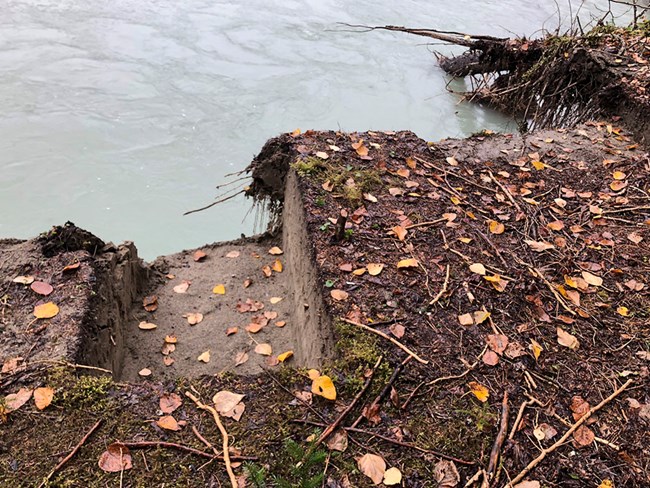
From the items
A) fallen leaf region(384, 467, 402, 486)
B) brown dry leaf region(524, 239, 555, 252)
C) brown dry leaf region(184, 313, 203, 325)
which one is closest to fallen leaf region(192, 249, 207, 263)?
brown dry leaf region(184, 313, 203, 325)

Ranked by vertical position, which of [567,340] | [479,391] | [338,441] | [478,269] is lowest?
[338,441]

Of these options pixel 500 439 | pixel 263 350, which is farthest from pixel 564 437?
pixel 263 350

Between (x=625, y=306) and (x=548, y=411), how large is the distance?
1.00 m

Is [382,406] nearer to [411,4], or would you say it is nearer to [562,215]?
[562,215]

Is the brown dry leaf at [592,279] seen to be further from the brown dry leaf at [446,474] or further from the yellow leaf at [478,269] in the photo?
the brown dry leaf at [446,474]

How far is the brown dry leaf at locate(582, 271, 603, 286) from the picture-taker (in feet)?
9.77

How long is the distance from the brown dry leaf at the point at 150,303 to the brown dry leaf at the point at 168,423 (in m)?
1.49

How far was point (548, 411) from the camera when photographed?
7.39 ft

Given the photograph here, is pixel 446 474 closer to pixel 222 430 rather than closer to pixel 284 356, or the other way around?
pixel 222 430

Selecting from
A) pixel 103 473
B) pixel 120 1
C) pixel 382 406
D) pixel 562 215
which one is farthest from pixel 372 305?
pixel 120 1

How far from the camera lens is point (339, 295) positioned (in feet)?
8.88

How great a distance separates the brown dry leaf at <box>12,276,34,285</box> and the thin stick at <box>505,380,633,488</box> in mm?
2565

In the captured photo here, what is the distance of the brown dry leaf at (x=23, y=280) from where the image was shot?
9.02ft

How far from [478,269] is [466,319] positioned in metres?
0.42
